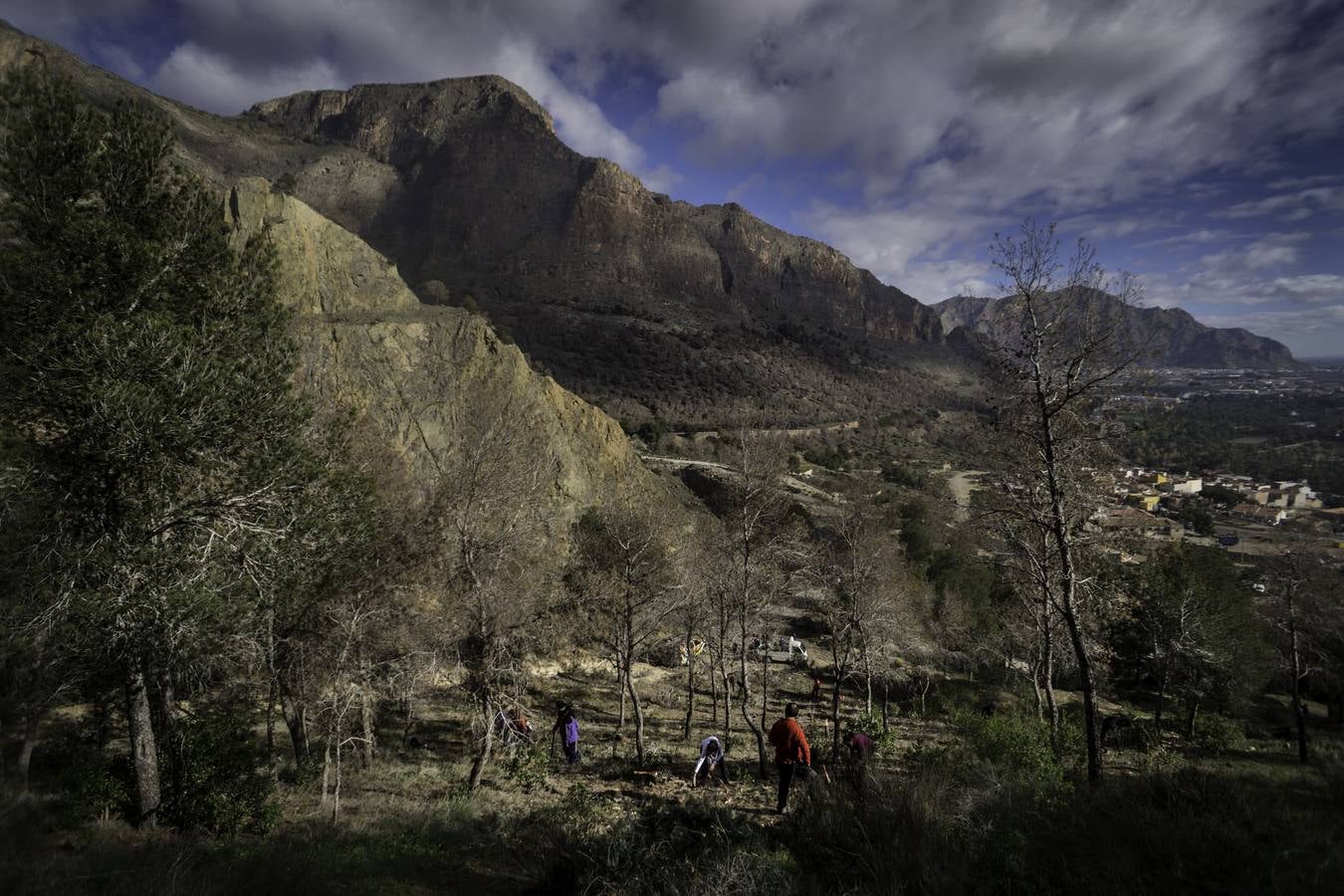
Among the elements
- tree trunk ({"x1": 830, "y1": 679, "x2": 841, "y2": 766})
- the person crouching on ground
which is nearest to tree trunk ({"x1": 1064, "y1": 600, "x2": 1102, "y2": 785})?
tree trunk ({"x1": 830, "y1": 679, "x2": 841, "y2": 766})

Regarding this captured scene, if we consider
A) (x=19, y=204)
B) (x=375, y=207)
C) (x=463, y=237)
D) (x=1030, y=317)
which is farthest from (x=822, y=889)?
(x=375, y=207)

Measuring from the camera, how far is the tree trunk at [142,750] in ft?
25.5

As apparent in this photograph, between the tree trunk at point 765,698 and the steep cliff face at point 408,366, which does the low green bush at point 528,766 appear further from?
the steep cliff face at point 408,366

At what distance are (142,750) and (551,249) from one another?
414 feet

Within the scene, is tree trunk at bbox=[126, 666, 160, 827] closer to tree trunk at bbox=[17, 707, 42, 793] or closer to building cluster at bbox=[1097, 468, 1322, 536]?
tree trunk at bbox=[17, 707, 42, 793]

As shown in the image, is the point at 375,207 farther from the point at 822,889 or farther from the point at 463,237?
the point at 822,889

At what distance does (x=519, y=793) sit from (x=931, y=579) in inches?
1116

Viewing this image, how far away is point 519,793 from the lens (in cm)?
1150

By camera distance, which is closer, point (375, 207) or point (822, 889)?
point (822, 889)

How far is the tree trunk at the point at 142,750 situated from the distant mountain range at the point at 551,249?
200 ft

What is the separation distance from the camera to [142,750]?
26.1 ft

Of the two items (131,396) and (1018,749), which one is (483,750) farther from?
(1018,749)

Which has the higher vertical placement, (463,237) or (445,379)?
(463,237)

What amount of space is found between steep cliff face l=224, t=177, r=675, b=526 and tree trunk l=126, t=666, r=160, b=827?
1471 centimetres
